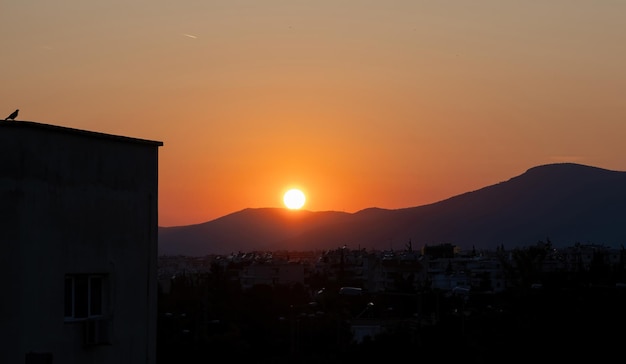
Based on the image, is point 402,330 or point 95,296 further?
point 402,330

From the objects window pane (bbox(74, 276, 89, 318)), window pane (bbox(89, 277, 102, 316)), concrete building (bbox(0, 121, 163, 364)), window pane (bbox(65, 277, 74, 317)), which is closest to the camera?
concrete building (bbox(0, 121, 163, 364))

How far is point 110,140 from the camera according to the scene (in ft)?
36.2

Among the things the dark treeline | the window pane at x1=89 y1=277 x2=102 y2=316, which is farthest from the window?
the dark treeline

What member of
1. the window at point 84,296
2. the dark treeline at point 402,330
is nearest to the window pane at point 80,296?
the window at point 84,296

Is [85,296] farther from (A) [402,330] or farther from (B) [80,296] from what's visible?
(A) [402,330]

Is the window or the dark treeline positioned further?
the dark treeline

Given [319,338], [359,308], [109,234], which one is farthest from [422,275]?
[109,234]

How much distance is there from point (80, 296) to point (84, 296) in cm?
5

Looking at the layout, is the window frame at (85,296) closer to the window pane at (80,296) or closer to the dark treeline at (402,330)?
the window pane at (80,296)

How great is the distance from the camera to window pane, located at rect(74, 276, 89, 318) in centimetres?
1071

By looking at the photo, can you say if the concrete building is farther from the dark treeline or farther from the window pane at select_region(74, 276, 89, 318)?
the dark treeline

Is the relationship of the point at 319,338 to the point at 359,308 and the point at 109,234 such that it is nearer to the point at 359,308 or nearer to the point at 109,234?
the point at 359,308

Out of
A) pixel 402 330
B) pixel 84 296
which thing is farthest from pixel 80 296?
pixel 402 330

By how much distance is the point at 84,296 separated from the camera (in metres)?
10.8
